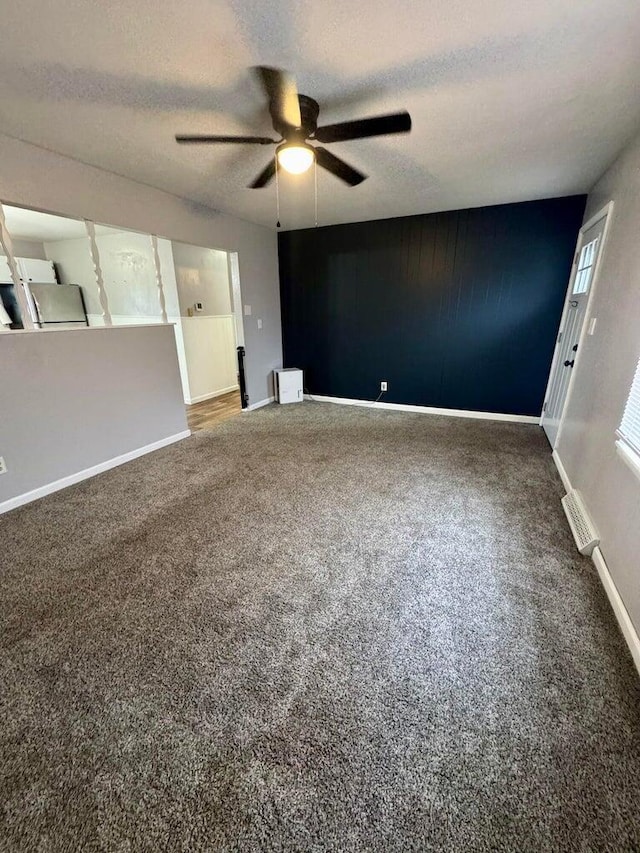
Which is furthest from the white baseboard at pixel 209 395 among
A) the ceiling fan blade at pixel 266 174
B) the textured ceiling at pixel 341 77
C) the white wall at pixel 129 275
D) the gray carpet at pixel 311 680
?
the ceiling fan blade at pixel 266 174

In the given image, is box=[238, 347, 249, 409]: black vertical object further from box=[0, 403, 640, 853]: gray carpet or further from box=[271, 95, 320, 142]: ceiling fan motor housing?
box=[271, 95, 320, 142]: ceiling fan motor housing

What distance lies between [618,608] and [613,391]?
119 centimetres

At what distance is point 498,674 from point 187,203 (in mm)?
4387

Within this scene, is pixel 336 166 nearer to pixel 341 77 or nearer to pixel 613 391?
pixel 341 77

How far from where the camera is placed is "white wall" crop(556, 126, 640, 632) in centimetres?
164

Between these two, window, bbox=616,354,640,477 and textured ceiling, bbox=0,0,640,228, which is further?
window, bbox=616,354,640,477

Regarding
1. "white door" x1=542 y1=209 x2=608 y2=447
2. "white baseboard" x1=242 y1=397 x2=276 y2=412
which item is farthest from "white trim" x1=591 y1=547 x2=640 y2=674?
"white baseboard" x1=242 y1=397 x2=276 y2=412

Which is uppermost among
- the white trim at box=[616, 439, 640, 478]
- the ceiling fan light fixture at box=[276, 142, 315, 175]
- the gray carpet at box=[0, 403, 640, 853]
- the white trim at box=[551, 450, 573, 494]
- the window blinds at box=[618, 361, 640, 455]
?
the ceiling fan light fixture at box=[276, 142, 315, 175]

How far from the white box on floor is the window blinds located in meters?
3.87

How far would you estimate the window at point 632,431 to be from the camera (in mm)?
1646

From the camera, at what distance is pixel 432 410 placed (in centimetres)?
459

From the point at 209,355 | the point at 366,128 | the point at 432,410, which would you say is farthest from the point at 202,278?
the point at 366,128

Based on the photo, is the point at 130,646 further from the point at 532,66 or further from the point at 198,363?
the point at 198,363

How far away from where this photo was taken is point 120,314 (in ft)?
16.0
